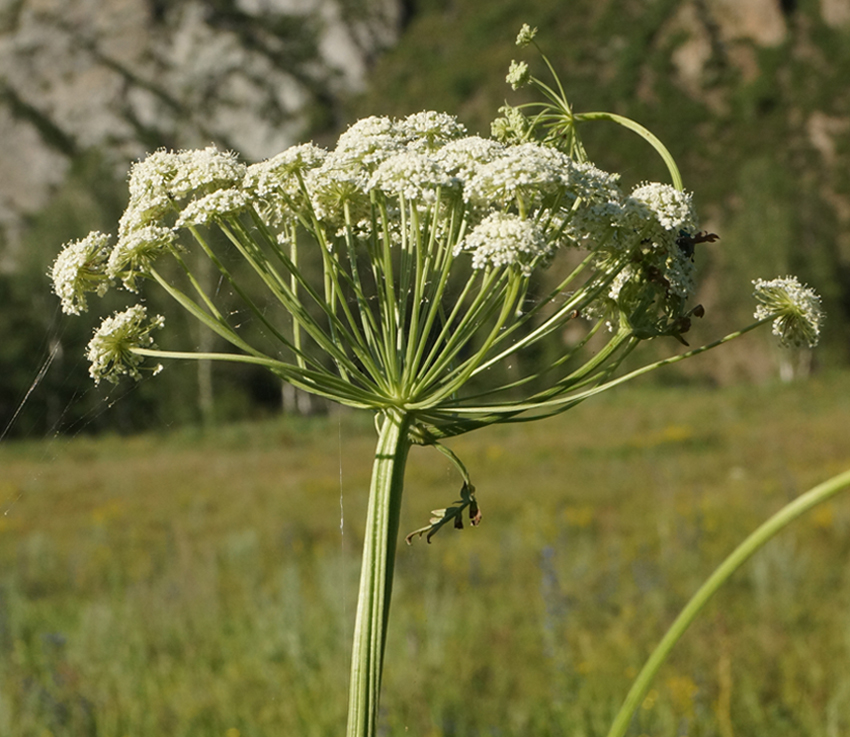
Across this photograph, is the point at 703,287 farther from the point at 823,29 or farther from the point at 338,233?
the point at 338,233

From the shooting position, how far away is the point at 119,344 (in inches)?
58.1

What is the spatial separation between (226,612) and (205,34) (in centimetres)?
10558

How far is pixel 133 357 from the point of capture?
1.49 metres

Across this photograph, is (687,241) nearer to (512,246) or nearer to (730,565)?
(512,246)

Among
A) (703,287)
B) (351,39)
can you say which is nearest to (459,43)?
(351,39)

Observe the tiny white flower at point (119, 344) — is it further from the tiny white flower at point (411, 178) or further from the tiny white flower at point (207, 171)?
the tiny white flower at point (411, 178)

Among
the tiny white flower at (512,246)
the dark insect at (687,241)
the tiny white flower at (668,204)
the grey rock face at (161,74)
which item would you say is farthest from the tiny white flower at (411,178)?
the grey rock face at (161,74)

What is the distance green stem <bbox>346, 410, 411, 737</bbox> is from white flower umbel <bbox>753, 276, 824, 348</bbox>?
2.51 ft

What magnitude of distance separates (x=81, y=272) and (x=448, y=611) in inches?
196

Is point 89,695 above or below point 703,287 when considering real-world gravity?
below

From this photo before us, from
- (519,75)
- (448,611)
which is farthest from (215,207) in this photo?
(448,611)

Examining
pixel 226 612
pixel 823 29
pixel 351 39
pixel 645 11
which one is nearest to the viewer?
pixel 226 612

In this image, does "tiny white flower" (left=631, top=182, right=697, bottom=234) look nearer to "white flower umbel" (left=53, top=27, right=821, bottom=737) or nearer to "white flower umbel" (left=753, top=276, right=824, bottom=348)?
"white flower umbel" (left=53, top=27, right=821, bottom=737)

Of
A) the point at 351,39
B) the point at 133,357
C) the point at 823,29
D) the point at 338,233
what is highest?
the point at 351,39
